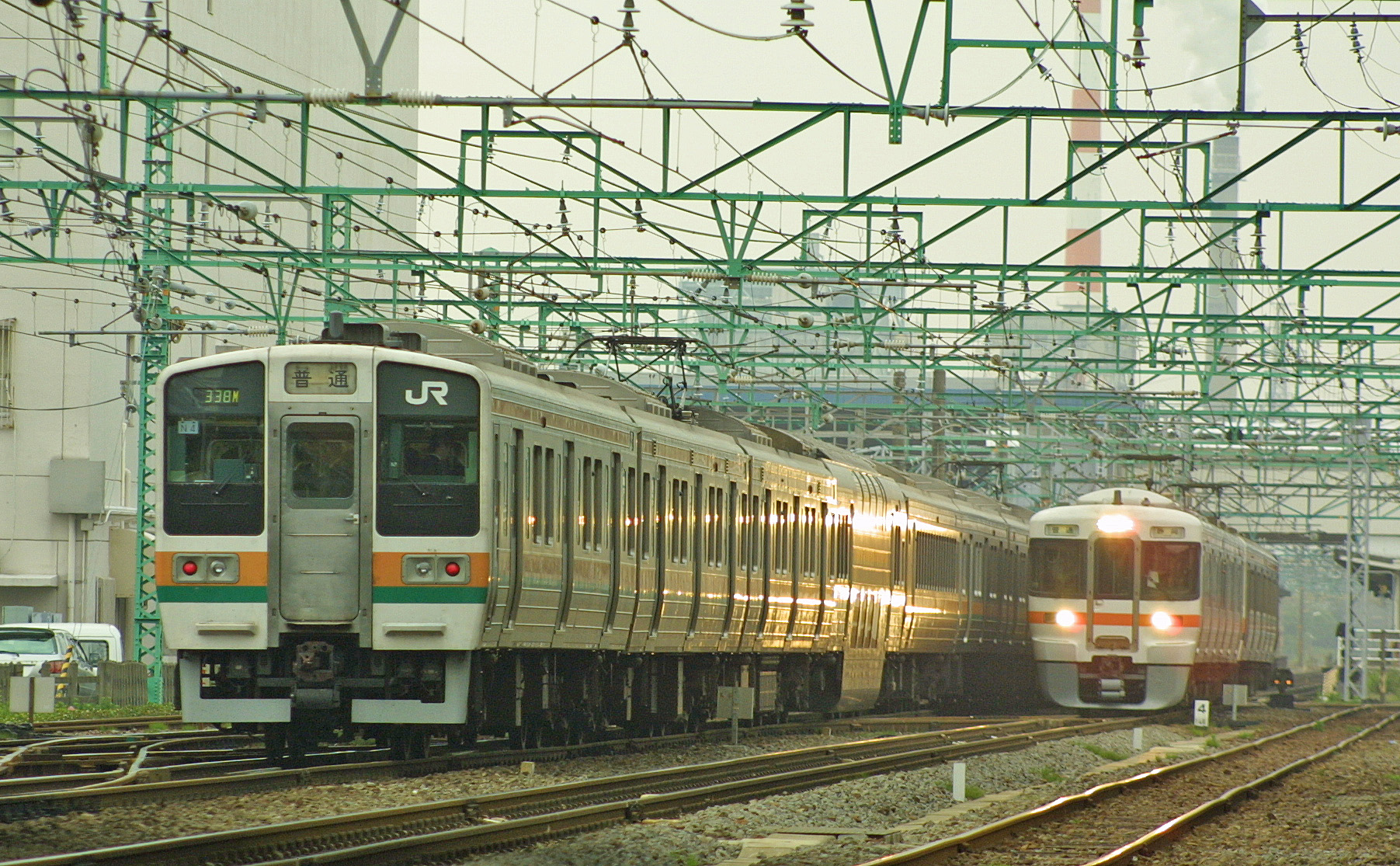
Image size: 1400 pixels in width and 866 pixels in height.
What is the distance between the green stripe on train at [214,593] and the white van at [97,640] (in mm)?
17213

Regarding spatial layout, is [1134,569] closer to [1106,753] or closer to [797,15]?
[1106,753]

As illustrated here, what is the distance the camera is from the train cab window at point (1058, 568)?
27.3 metres

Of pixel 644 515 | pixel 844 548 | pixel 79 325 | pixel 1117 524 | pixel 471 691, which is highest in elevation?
pixel 79 325

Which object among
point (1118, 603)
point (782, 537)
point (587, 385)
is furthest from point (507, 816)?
point (1118, 603)

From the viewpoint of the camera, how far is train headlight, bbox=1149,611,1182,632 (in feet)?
88.2

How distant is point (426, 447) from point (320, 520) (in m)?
0.85

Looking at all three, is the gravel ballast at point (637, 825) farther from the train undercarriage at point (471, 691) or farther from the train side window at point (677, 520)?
the train side window at point (677, 520)

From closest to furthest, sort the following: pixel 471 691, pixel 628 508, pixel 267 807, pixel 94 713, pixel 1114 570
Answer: pixel 267 807 → pixel 471 691 → pixel 628 508 → pixel 94 713 → pixel 1114 570

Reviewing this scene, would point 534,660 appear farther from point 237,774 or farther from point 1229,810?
point 1229,810

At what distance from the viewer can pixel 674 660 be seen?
753 inches

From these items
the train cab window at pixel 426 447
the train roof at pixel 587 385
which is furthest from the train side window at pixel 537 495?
the train cab window at pixel 426 447

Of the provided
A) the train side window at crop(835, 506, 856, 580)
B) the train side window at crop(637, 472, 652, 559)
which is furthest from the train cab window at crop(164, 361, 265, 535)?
the train side window at crop(835, 506, 856, 580)

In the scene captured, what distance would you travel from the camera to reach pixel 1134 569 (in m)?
27.0

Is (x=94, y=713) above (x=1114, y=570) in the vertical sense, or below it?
below
